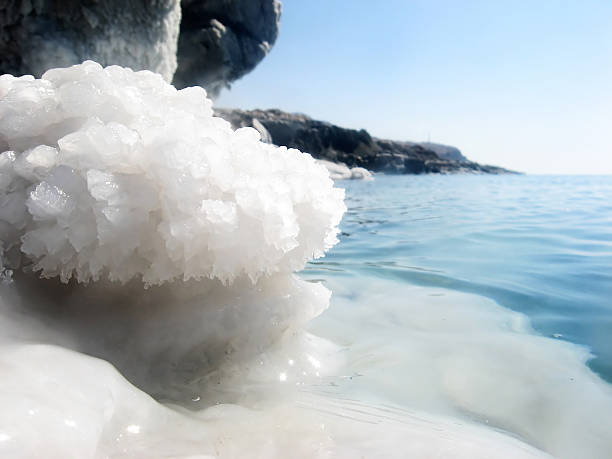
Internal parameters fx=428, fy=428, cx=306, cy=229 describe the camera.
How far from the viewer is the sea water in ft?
3.54

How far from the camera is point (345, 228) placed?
4852 mm

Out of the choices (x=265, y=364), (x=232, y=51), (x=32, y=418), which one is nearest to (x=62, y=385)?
(x=32, y=418)

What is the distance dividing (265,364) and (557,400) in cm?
78

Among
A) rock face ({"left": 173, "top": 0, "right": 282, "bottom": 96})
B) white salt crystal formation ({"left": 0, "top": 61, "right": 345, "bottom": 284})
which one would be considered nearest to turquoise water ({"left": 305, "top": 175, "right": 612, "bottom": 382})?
white salt crystal formation ({"left": 0, "top": 61, "right": 345, "bottom": 284})

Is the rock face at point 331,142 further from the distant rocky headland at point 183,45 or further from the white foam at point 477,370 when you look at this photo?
the white foam at point 477,370

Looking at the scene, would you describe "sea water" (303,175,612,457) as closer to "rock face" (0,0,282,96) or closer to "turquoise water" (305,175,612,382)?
"turquoise water" (305,175,612,382)

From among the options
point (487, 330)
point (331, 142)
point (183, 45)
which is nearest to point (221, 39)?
point (183, 45)

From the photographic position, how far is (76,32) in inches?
373

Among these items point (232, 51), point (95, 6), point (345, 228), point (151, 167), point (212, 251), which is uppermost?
point (232, 51)

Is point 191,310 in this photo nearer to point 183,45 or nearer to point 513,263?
point 513,263

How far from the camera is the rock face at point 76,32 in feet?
29.8

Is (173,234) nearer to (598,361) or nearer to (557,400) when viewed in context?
(557,400)

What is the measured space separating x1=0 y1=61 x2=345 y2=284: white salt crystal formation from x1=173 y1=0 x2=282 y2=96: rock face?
798 inches

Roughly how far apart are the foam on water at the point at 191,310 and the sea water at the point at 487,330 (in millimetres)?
10
